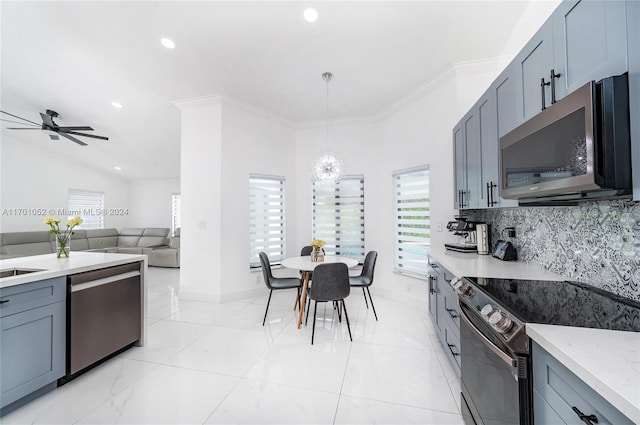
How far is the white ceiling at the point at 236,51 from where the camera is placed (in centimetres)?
229

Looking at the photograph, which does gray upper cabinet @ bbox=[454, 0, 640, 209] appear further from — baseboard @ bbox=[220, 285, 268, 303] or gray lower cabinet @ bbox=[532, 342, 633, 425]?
baseboard @ bbox=[220, 285, 268, 303]

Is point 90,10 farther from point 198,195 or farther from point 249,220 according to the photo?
point 249,220

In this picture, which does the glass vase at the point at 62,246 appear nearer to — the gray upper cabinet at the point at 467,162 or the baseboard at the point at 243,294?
the baseboard at the point at 243,294

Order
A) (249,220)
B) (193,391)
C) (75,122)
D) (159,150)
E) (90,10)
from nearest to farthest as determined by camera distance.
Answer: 1. (193,391)
2. (90,10)
3. (249,220)
4. (75,122)
5. (159,150)

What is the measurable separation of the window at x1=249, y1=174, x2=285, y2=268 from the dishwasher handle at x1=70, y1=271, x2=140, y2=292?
1.83 m

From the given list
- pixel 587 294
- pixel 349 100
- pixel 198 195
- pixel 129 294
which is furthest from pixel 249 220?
pixel 587 294

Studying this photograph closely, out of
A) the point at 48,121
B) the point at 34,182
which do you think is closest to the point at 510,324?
the point at 48,121

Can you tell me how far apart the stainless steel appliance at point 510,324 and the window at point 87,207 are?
352 inches

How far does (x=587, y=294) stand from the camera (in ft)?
4.28

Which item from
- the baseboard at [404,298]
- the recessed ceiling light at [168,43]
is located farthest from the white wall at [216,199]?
the baseboard at [404,298]

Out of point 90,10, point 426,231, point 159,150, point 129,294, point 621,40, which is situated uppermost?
point 90,10

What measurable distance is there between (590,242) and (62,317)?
3670 mm

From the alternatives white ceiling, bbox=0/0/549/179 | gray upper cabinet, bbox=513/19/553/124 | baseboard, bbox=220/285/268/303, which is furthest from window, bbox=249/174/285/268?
gray upper cabinet, bbox=513/19/553/124

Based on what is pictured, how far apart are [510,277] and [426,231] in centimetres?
182
